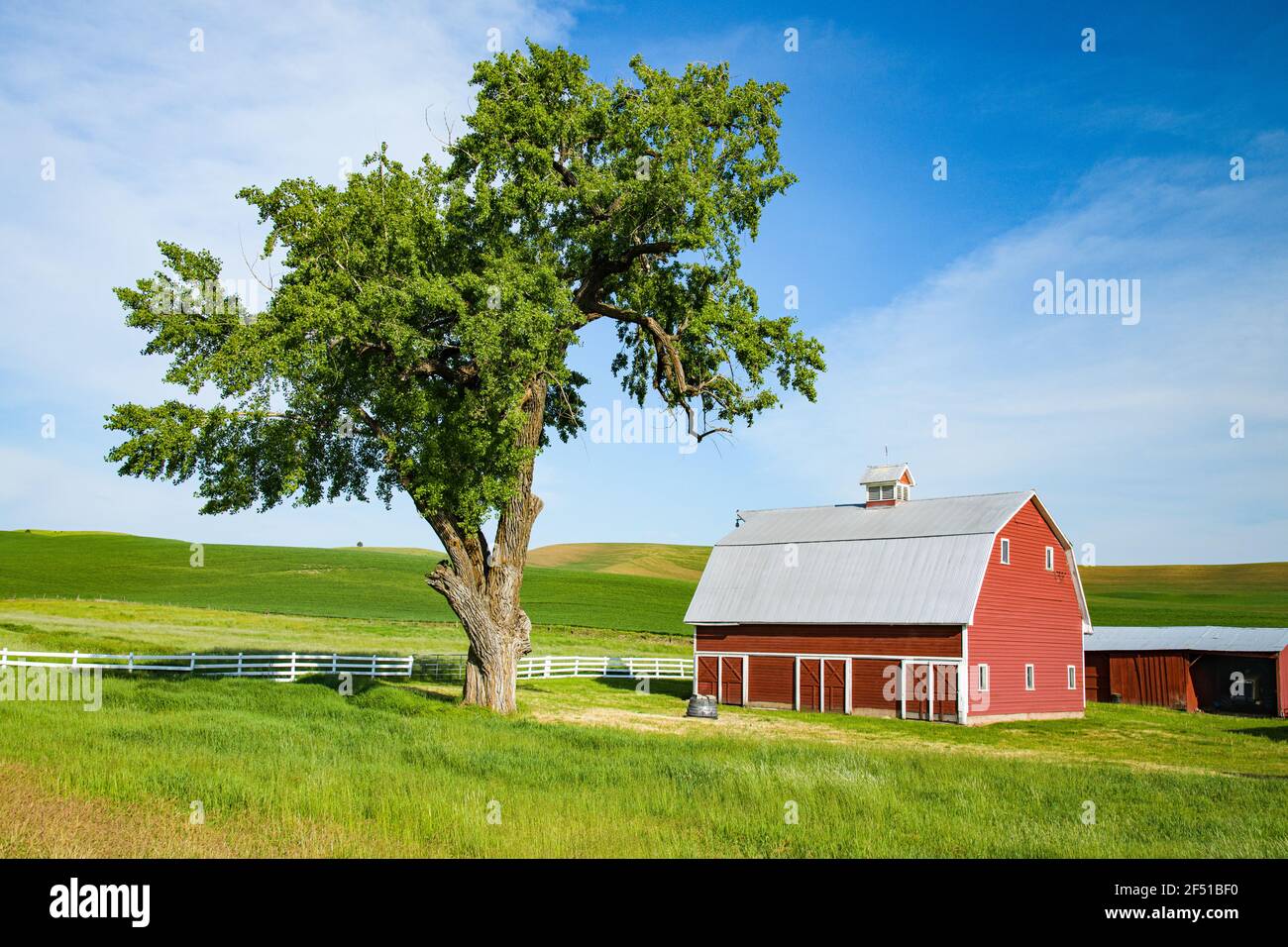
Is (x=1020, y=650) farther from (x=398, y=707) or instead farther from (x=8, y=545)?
(x=8, y=545)

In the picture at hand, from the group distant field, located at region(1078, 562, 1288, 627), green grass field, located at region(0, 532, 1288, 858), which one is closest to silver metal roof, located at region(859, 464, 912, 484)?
green grass field, located at region(0, 532, 1288, 858)

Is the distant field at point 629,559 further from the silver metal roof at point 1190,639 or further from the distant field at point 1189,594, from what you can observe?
the silver metal roof at point 1190,639

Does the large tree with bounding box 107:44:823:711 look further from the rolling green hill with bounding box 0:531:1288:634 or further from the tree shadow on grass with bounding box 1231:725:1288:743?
the rolling green hill with bounding box 0:531:1288:634

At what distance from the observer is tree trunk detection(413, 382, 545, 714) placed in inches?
1157

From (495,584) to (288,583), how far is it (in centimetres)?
6137

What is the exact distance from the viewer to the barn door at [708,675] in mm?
41125

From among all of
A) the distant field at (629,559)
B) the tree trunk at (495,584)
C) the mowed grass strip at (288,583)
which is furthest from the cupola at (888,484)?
the distant field at (629,559)

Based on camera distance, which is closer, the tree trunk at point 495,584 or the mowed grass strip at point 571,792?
the mowed grass strip at point 571,792

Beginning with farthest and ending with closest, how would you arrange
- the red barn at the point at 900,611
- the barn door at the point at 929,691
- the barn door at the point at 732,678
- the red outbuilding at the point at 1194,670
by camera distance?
the red outbuilding at the point at 1194,670 → the barn door at the point at 732,678 → the red barn at the point at 900,611 → the barn door at the point at 929,691

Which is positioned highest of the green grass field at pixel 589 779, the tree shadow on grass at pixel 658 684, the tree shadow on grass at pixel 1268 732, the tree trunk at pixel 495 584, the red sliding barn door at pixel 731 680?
the tree trunk at pixel 495 584

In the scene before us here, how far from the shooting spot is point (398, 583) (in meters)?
89.3

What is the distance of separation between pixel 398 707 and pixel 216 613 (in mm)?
42957

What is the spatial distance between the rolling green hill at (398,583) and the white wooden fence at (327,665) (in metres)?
18.8
